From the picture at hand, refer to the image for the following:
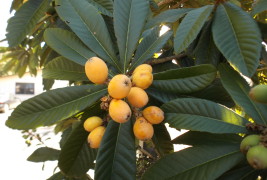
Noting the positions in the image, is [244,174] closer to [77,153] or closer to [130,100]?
[130,100]

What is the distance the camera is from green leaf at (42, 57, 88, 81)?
876 millimetres

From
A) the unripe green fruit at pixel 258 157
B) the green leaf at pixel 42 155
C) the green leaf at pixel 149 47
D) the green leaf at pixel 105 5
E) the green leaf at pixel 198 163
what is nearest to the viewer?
the unripe green fruit at pixel 258 157

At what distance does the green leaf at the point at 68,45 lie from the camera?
82 centimetres

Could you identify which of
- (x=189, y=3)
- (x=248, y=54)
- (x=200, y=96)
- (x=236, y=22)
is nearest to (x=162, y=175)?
(x=200, y=96)

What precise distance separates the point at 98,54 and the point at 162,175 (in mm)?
419

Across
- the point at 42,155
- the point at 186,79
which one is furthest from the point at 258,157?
the point at 42,155

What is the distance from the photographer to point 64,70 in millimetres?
894

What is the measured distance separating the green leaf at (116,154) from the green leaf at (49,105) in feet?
0.35

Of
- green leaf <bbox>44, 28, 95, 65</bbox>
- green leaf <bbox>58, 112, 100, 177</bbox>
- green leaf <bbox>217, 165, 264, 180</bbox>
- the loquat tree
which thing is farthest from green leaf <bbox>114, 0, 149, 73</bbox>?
green leaf <bbox>217, 165, 264, 180</bbox>

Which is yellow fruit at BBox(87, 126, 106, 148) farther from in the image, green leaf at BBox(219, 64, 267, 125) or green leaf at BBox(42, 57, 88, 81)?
green leaf at BBox(219, 64, 267, 125)

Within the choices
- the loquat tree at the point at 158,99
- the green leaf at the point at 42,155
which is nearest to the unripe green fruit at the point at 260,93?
the loquat tree at the point at 158,99

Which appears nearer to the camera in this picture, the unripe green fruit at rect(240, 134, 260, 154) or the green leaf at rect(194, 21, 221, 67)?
the unripe green fruit at rect(240, 134, 260, 154)

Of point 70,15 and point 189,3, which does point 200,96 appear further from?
point 189,3

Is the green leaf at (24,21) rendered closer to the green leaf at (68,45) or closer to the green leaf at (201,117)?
the green leaf at (68,45)
